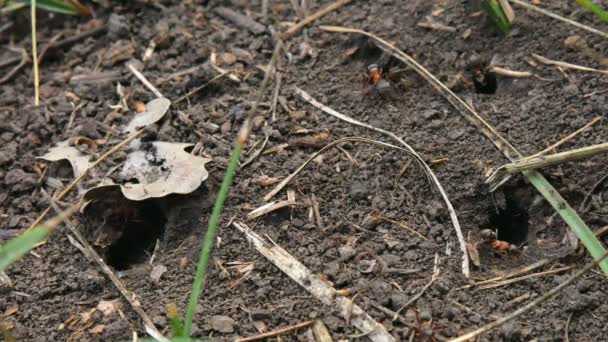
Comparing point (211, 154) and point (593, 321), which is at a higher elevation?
point (211, 154)

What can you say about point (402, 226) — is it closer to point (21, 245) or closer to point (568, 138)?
point (568, 138)

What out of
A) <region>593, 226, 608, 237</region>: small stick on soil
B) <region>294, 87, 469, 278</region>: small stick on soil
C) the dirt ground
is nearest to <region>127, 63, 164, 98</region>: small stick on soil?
the dirt ground

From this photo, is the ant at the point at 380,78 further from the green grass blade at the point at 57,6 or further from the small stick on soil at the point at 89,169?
the green grass blade at the point at 57,6

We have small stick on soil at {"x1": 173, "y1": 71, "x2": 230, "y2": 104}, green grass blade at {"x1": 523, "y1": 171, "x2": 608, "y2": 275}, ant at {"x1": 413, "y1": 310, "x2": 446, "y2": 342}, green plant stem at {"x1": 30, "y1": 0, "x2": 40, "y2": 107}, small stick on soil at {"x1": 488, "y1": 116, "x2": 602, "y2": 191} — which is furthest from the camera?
green plant stem at {"x1": 30, "y1": 0, "x2": 40, "y2": 107}

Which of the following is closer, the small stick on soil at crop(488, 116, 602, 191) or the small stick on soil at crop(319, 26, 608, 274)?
the small stick on soil at crop(319, 26, 608, 274)

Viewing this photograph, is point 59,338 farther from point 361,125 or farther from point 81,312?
point 361,125

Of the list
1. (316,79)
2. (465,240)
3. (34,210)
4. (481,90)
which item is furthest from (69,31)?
(465,240)

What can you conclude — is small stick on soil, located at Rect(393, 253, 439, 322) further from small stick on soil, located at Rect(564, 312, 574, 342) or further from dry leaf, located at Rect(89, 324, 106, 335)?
dry leaf, located at Rect(89, 324, 106, 335)

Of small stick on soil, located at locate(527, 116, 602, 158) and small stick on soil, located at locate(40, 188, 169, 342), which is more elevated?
small stick on soil, located at locate(527, 116, 602, 158)
